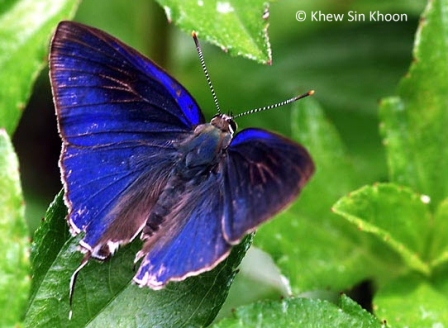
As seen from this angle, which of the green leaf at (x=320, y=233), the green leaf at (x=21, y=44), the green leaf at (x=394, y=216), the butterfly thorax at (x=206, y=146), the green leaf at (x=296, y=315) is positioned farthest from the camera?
the green leaf at (x=21, y=44)

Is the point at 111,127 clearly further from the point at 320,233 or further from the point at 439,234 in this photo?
the point at 439,234

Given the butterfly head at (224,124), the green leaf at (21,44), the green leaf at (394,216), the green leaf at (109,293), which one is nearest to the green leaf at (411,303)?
the green leaf at (394,216)

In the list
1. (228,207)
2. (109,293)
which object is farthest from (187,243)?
(109,293)

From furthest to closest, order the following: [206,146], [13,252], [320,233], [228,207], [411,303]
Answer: [320,233] → [411,303] → [206,146] → [228,207] → [13,252]

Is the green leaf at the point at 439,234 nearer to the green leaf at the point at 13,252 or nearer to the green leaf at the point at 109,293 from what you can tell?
the green leaf at the point at 109,293

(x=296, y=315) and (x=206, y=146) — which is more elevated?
(x=206, y=146)

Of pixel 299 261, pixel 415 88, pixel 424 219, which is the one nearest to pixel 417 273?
pixel 424 219
